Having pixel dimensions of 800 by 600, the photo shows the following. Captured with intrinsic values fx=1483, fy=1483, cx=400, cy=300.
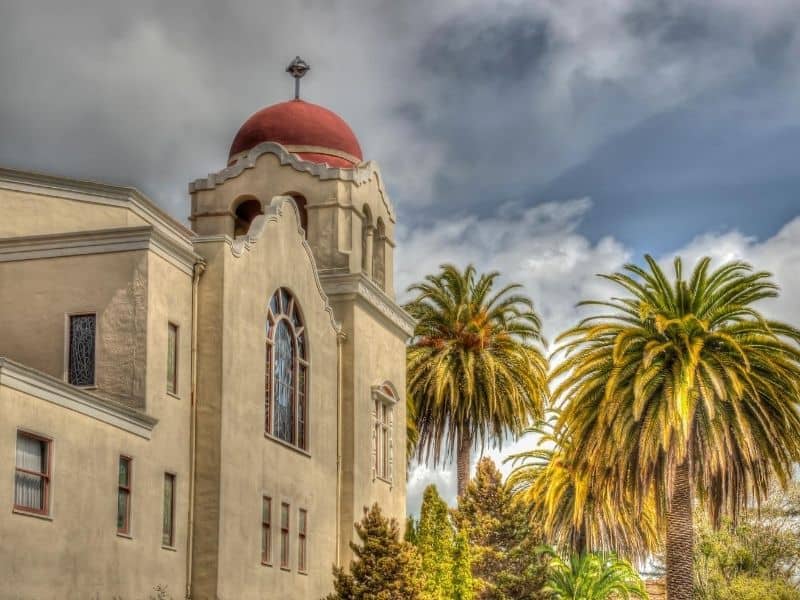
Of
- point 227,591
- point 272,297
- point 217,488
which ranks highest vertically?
point 272,297

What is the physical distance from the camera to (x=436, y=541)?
4534cm

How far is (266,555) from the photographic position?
36.2 m

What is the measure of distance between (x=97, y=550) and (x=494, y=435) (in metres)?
36.9

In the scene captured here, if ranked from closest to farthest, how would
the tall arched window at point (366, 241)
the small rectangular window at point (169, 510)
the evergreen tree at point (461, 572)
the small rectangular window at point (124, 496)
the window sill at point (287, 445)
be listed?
1. the small rectangular window at point (124, 496)
2. the small rectangular window at point (169, 510)
3. the window sill at point (287, 445)
4. the tall arched window at point (366, 241)
5. the evergreen tree at point (461, 572)

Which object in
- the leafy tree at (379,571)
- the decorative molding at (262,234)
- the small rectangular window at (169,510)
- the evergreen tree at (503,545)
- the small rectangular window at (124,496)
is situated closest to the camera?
the small rectangular window at (124,496)

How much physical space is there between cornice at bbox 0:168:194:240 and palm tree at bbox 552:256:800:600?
53.8 ft

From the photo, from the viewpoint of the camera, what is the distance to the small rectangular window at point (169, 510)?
31.9m

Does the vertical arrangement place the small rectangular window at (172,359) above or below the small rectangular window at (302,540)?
above

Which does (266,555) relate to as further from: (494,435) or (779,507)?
(779,507)

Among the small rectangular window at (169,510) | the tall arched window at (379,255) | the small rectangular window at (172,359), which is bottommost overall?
the small rectangular window at (169,510)

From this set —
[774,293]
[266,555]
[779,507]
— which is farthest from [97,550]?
[779,507]

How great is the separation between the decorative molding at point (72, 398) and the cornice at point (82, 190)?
631cm

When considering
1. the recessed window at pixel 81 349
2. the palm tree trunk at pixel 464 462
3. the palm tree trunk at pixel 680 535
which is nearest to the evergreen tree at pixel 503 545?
the palm tree trunk at pixel 464 462

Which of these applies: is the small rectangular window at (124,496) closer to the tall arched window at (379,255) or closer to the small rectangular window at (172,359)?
the small rectangular window at (172,359)
